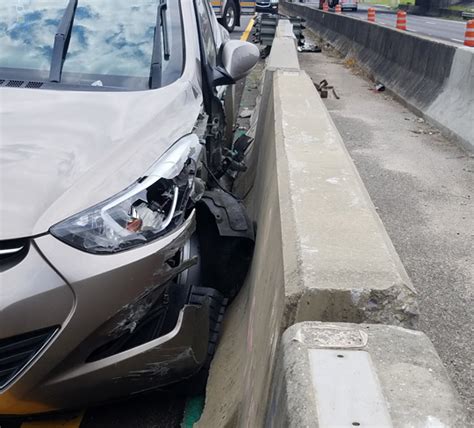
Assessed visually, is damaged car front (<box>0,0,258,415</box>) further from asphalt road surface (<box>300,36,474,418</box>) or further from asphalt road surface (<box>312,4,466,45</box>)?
asphalt road surface (<box>312,4,466,45</box>)

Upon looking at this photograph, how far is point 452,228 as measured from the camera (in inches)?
186

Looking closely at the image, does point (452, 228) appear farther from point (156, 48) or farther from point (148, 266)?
point (148, 266)

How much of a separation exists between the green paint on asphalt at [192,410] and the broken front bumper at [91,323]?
327 millimetres

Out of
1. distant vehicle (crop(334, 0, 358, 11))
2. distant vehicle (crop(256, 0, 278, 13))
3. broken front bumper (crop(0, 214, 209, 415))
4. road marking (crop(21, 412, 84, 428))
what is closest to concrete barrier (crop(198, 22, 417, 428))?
broken front bumper (crop(0, 214, 209, 415))

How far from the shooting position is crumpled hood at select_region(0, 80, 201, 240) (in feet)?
7.54

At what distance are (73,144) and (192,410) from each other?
4.70 ft

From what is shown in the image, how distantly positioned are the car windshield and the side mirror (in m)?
0.44

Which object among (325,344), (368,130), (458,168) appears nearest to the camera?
(325,344)

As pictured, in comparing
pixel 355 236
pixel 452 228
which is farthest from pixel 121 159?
pixel 452 228

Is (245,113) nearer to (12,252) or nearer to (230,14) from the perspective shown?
(12,252)

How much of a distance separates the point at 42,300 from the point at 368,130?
21.9ft

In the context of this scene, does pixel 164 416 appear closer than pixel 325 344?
No

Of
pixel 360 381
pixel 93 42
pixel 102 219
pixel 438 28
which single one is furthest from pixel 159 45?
pixel 438 28

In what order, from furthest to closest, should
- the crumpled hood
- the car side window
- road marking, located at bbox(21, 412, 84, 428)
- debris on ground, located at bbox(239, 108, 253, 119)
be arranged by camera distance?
debris on ground, located at bbox(239, 108, 253, 119) < the car side window < road marking, located at bbox(21, 412, 84, 428) < the crumpled hood
